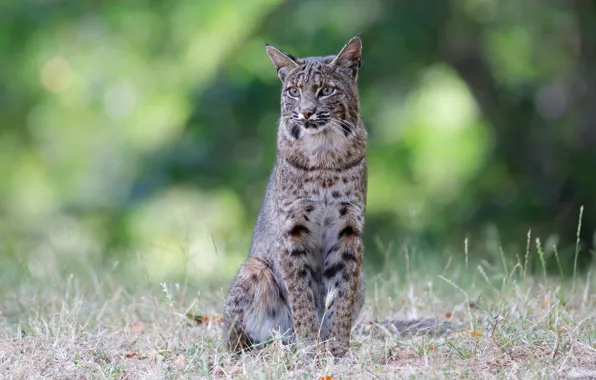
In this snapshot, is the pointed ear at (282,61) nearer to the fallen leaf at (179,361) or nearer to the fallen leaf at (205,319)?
the fallen leaf at (205,319)

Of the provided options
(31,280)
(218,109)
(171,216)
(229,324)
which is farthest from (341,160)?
(171,216)

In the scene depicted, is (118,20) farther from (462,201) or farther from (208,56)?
(462,201)

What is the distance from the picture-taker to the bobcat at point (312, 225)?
203 inches

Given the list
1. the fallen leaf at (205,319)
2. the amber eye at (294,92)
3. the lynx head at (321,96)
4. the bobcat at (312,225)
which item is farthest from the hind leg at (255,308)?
the amber eye at (294,92)

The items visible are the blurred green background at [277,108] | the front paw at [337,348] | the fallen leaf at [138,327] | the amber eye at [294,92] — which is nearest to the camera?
the front paw at [337,348]

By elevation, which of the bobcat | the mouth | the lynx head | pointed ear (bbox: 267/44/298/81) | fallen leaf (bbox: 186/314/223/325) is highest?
pointed ear (bbox: 267/44/298/81)

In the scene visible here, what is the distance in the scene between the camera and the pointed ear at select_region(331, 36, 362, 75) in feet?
17.6

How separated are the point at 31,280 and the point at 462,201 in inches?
212

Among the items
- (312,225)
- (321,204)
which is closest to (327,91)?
(321,204)

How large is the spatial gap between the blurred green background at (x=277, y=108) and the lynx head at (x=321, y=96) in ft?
13.2

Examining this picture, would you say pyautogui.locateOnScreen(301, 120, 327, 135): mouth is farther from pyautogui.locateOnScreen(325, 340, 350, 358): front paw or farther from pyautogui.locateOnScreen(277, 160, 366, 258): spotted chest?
pyautogui.locateOnScreen(325, 340, 350, 358): front paw

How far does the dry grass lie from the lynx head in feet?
3.29

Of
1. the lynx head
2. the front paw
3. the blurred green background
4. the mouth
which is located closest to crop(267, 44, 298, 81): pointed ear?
the lynx head

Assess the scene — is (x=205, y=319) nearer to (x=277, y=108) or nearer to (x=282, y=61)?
(x=282, y=61)
